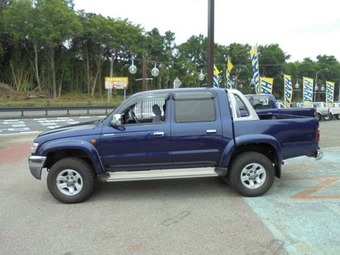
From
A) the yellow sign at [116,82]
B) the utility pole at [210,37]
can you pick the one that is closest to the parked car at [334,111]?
the utility pole at [210,37]

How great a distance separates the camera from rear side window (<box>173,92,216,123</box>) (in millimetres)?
5496

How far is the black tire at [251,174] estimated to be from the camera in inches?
216

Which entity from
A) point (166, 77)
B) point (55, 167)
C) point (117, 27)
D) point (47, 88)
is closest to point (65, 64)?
point (47, 88)

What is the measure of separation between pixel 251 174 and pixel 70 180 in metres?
3.00

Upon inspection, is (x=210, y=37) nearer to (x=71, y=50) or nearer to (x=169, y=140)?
(x=169, y=140)

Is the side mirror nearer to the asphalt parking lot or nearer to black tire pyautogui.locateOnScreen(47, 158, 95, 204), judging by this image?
black tire pyautogui.locateOnScreen(47, 158, 95, 204)

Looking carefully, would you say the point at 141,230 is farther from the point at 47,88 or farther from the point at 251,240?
the point at 47,88

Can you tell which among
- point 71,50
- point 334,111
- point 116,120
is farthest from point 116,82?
point 116,120

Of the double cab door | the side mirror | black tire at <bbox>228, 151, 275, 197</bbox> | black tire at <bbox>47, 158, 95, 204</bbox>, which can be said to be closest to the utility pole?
the double cab door

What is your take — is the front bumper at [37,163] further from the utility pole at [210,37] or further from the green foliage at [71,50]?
the green foliage at [71,50]

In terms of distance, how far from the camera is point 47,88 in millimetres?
53656

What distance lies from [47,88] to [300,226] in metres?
54.4

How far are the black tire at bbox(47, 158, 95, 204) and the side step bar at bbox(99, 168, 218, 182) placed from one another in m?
0.27

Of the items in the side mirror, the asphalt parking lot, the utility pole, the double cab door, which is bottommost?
the asphalt parking lot
